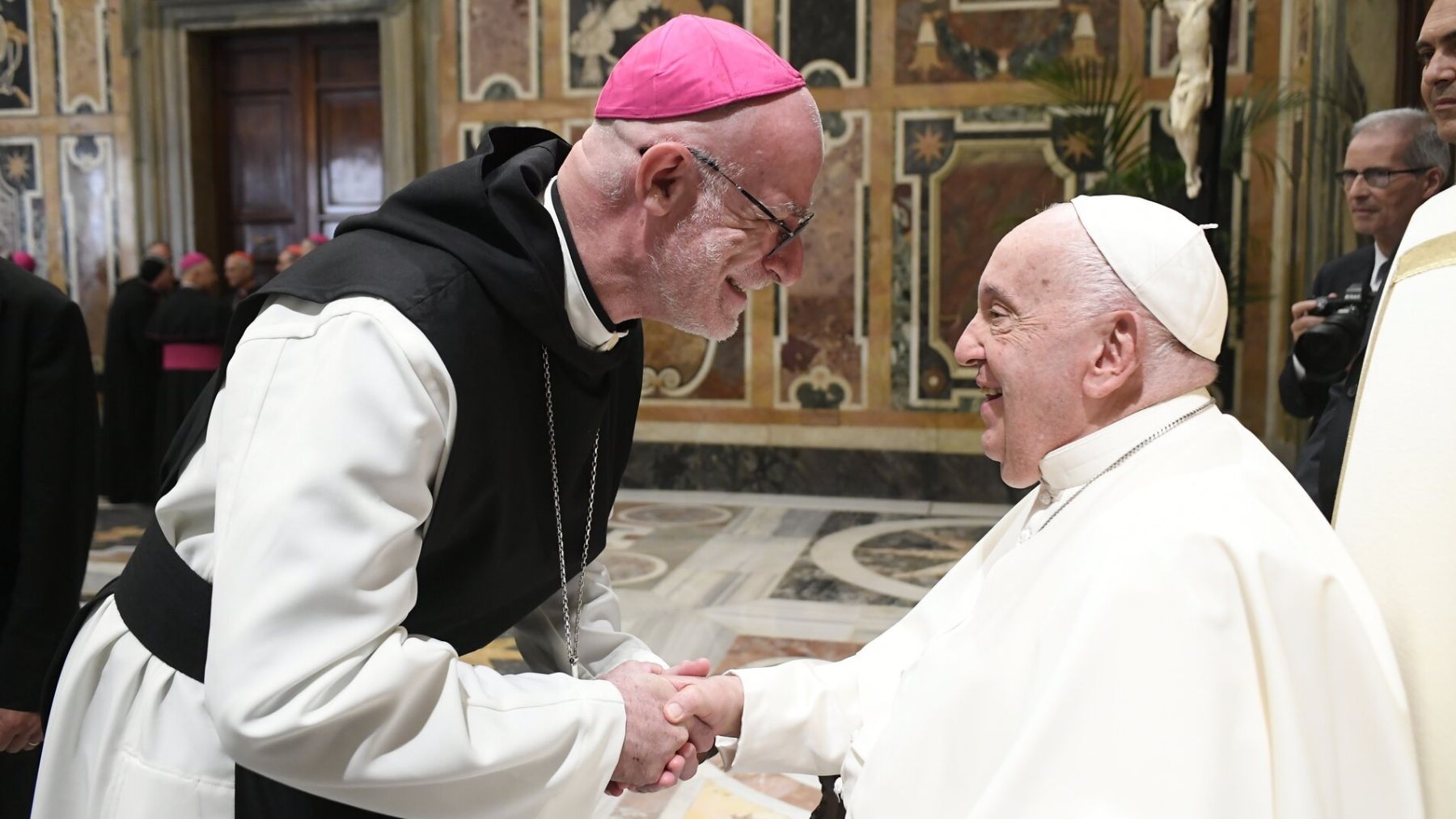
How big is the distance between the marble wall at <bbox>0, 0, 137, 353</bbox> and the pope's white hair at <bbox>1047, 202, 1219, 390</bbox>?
967 centimetres

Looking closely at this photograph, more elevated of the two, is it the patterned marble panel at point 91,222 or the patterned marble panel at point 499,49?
the patterned marble panel at point 499,49

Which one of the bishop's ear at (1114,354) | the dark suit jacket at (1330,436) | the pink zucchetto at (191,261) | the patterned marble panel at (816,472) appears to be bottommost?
the patterned marble panel at (816,472)

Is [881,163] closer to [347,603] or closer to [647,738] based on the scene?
[647,738]

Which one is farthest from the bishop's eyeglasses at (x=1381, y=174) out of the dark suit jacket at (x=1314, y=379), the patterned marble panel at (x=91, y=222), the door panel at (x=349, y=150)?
the patterned marble panel at (x=91, y=222)

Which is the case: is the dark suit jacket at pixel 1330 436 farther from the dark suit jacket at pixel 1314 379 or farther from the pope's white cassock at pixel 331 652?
the pope's white cassock at pixel 331 652

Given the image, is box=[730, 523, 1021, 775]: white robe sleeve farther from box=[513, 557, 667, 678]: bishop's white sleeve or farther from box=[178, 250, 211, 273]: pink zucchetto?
box=[178, 250, 211, 273]: pink zucchetto

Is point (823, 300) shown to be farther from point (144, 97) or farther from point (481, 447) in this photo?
point (481, 447)

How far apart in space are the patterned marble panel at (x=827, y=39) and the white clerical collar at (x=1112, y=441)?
22.4 feet

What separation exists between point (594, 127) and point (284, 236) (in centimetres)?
908

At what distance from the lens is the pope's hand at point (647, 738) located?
5.52ft

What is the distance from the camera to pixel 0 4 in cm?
966

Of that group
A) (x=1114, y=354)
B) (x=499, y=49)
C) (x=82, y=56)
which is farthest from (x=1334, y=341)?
(x=82, y=56)

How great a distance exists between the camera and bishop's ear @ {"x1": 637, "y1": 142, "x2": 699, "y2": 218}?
175 centimetres

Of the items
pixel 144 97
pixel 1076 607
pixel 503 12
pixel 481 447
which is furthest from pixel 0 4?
Result: pixel 1076 607
